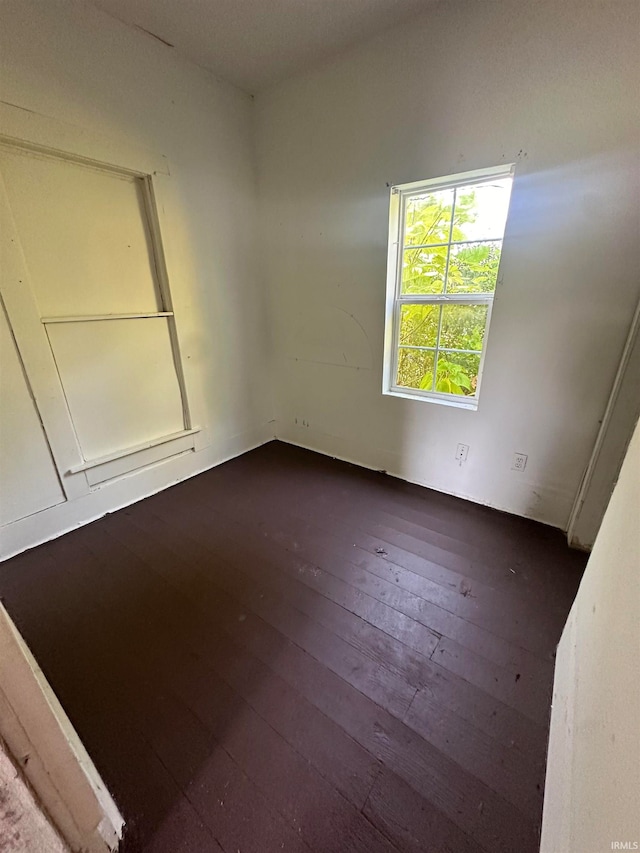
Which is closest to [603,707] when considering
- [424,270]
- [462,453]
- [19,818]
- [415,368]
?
[19,818]

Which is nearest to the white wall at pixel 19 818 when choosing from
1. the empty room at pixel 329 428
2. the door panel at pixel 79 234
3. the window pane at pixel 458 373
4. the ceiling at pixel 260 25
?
the empty room at pixel 329 428

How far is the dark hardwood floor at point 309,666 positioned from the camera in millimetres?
946

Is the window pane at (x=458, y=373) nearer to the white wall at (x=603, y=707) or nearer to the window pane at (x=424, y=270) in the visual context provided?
the window pane at (x=424, y=270)

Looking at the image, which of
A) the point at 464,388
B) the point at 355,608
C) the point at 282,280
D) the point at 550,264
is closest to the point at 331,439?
the point at 464,388

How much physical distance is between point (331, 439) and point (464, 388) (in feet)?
3.70

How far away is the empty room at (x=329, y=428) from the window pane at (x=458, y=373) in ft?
0.05

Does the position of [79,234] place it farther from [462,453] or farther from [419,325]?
[462,453]

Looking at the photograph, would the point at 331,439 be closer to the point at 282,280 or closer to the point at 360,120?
the point at 282,280

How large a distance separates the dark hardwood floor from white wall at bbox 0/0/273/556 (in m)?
0.57

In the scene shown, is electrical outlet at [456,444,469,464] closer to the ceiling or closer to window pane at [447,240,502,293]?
window pane at [447,240,502,293]

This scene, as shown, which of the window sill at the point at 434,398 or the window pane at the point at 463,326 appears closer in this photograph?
the window pane at the point at 463,326

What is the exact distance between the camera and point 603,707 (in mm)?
744

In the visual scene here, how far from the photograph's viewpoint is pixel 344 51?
2.01 m

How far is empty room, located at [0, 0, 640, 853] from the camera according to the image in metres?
0.94
